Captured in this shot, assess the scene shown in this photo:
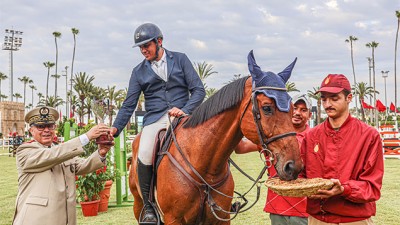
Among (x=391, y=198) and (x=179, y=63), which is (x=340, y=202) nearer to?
(x=179, y=63)

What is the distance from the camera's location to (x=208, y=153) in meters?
3.58

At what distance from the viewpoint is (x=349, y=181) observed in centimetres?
265

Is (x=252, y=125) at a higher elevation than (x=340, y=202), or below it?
higher

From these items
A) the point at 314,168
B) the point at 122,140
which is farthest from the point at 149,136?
the point at 122,140

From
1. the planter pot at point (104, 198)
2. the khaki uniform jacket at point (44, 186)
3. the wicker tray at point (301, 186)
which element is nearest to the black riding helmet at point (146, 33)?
the khaki uniform jacket at point (44, 186)

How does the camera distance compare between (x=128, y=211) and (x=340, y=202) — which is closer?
(x=340, y=202)

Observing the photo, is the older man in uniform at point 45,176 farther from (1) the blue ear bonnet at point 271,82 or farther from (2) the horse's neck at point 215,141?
(1) the blue ear bonnet at point 271,82

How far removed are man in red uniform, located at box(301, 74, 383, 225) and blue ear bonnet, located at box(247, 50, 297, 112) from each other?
308 millimetres

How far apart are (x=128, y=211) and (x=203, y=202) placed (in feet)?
18.1

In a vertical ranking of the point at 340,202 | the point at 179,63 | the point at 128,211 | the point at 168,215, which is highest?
the point at 179,63

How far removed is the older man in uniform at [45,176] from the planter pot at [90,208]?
14.9 feet

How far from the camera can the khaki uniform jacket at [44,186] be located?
3459mm

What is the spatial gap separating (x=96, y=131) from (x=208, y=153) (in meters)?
1.17

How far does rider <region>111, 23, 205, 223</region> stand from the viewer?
413 centimetres
